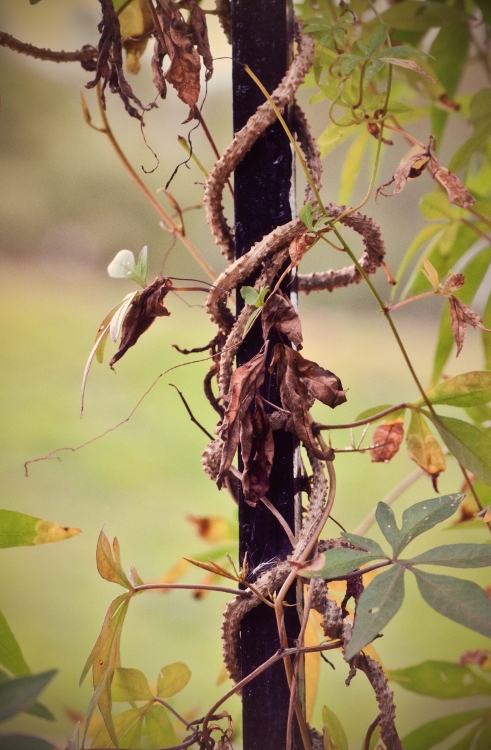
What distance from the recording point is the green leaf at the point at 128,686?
0.31 meters

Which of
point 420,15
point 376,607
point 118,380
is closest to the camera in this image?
point 376,607

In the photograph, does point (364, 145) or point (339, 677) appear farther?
point (339, 677)

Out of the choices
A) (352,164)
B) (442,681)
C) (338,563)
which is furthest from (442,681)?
(352,164)

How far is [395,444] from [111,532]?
1.60 feet

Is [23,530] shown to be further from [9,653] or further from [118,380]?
[118,380]

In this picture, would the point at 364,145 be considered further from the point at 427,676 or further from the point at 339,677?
the point at 339,677

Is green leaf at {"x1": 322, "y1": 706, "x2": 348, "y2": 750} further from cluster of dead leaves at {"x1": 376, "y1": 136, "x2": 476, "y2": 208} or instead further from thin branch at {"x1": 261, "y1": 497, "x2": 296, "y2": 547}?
cluster of dead leaves at {"x1": 376, "y1": 136, "x2": 476, "y2": 208}

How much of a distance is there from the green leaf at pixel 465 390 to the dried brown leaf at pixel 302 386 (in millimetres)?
88

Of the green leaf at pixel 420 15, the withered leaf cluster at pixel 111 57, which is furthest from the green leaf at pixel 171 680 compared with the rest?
the green leaf at pixel 420 15

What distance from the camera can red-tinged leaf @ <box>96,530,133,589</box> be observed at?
0.88 feet

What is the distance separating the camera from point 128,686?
31 centimetres

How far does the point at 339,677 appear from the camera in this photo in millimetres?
679

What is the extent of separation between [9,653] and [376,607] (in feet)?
0.72

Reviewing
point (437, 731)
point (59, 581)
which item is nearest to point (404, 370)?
point (437, 731)
